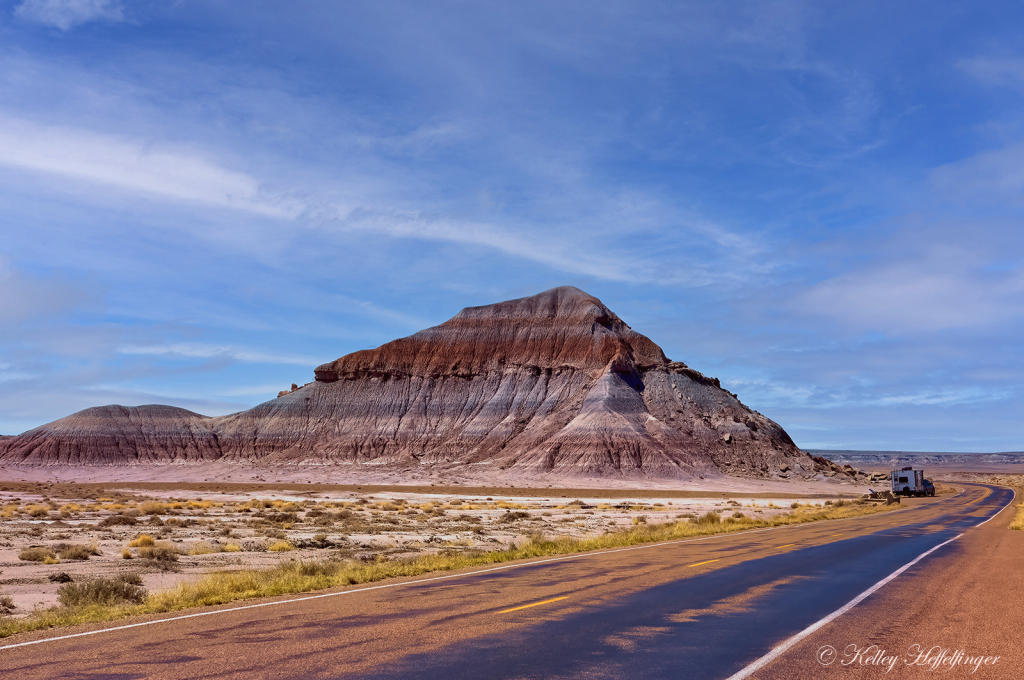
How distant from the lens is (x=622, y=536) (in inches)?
975

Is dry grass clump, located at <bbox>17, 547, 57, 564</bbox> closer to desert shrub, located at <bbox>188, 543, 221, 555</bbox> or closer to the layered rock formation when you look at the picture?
desert shrub, located at <bbox>188, 543, 221, 555</bbox>

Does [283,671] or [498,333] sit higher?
[498,333]

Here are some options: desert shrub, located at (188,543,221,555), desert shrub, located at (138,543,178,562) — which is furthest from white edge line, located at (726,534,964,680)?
desert shrub, located at (188,543,221,555)

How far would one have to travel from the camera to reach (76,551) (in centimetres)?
2000

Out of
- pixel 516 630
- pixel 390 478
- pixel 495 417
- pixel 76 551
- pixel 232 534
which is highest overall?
pixel 495 417

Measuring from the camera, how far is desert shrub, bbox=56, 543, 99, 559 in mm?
19688

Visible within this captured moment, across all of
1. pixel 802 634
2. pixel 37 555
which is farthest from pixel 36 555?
pixel 802 634

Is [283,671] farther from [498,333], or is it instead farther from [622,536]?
[498,333]

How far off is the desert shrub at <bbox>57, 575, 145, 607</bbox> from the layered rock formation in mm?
75986

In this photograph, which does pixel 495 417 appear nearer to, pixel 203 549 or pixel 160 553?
pixel 203 549

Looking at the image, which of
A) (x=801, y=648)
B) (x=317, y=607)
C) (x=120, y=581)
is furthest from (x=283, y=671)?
(x=120, y=581)

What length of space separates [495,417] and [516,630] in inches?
3817

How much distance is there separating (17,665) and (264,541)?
17.6 m

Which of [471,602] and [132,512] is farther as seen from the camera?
[132,512]
